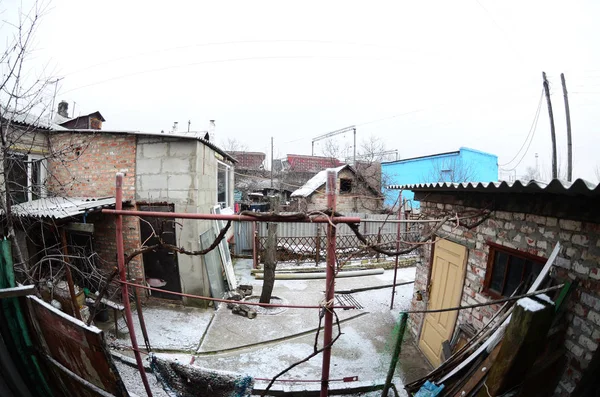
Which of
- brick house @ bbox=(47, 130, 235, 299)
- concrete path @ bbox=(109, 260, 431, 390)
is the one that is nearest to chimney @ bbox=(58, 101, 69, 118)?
brick house @ bbox=(47, 130, 235, 299)

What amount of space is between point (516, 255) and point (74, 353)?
15.5 ft

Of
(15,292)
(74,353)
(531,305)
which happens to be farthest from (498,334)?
(15,292)

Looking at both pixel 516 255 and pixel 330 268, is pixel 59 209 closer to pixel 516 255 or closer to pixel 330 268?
pixel 330 268

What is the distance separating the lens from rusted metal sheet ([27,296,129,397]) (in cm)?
186

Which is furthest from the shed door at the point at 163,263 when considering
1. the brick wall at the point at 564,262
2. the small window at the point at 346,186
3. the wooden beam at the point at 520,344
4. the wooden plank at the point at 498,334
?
the small window at the point at 346,186

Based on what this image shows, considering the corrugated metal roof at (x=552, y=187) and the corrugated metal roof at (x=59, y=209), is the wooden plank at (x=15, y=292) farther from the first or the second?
the corrugated metal roof at (x=552, y=187)

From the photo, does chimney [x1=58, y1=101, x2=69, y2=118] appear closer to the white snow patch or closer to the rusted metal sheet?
the rusted metal sheet

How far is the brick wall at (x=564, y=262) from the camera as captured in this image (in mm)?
2207

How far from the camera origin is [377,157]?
2595 centimetres

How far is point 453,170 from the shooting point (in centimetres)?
1623

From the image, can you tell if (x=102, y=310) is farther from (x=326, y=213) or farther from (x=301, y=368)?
(x=326, y=213)

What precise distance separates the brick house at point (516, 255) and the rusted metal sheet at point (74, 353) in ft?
10.7

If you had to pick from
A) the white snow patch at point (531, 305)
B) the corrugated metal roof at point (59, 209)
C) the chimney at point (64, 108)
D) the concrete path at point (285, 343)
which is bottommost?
the concrete path at point (285, 343)

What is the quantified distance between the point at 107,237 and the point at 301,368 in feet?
17.7
